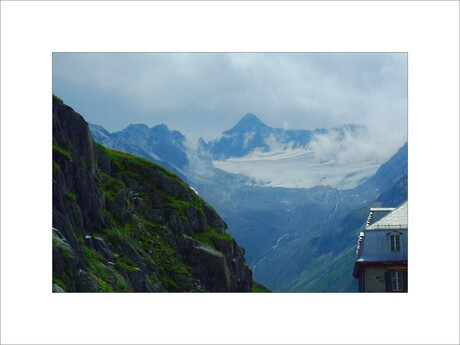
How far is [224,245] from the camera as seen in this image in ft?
243

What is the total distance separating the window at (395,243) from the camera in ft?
181

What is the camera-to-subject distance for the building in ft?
178

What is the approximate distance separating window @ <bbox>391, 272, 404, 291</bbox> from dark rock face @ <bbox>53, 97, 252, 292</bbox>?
1646 cm

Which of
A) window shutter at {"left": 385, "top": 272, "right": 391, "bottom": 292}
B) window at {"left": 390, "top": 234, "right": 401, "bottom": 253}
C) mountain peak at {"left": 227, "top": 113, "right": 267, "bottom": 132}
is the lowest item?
window shutter at {"left": 385, "top": 272, "right": 391, "bottom": 292}

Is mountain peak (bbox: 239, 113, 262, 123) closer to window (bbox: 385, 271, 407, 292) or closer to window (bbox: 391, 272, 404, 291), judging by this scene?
window (bbox: 385, 271, 407, 292)

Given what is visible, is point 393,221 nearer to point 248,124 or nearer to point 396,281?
point 396,281

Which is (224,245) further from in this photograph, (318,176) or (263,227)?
(263,227)

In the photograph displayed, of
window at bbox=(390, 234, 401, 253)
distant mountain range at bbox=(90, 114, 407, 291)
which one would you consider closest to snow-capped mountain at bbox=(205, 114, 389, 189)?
distant mountain range at bbox=(90, 114, 407, 291)

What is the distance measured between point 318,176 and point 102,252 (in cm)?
4531

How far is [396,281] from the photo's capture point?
5431cm

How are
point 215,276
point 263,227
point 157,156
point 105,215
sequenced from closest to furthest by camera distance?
point 105,215 → point 215,276 → point 157,156 → point 263,227

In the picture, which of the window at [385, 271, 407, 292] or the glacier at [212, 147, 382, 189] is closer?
the window at [385, 271, 407, 292]
